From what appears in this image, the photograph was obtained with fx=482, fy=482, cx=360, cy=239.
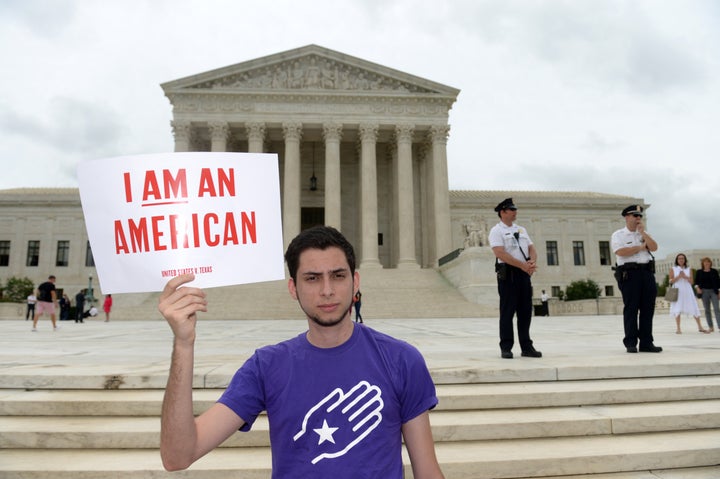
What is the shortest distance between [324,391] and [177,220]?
3.70 ft

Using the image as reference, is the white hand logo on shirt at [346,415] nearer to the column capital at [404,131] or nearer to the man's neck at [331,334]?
the man's neck at [331,334]

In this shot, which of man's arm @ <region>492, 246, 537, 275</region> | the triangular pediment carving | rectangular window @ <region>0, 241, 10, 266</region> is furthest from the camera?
rectangular window @ <region>0, 241, 10, 266</region>

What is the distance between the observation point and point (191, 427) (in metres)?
1.94

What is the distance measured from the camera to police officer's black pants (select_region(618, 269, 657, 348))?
22.4 feet

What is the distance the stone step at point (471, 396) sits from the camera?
4.36m

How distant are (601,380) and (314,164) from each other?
138ft

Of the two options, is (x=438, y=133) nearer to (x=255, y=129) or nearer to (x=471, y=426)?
(x=255, y=129)

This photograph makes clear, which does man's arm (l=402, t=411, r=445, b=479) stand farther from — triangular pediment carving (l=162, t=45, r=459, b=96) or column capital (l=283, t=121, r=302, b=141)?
triangular pediment carving (l=162, t=45, r=459, b=96)

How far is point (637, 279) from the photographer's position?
6898 mm

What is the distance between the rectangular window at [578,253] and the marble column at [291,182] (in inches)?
1258

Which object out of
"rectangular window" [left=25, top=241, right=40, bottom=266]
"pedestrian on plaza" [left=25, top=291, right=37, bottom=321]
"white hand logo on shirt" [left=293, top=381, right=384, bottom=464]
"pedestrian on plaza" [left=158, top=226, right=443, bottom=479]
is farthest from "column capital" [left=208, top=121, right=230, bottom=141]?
"white hand logo on shirt" [left=293, top=381, right=384, bottom=464]

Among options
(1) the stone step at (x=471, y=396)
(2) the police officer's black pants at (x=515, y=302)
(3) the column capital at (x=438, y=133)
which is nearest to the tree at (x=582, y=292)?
(3) the column capital at (x=438, y=133)

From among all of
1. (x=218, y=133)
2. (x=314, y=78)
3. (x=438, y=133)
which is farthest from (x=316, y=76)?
(x=438, y=133)

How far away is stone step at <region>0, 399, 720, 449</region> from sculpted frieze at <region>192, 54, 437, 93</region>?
123 feet
